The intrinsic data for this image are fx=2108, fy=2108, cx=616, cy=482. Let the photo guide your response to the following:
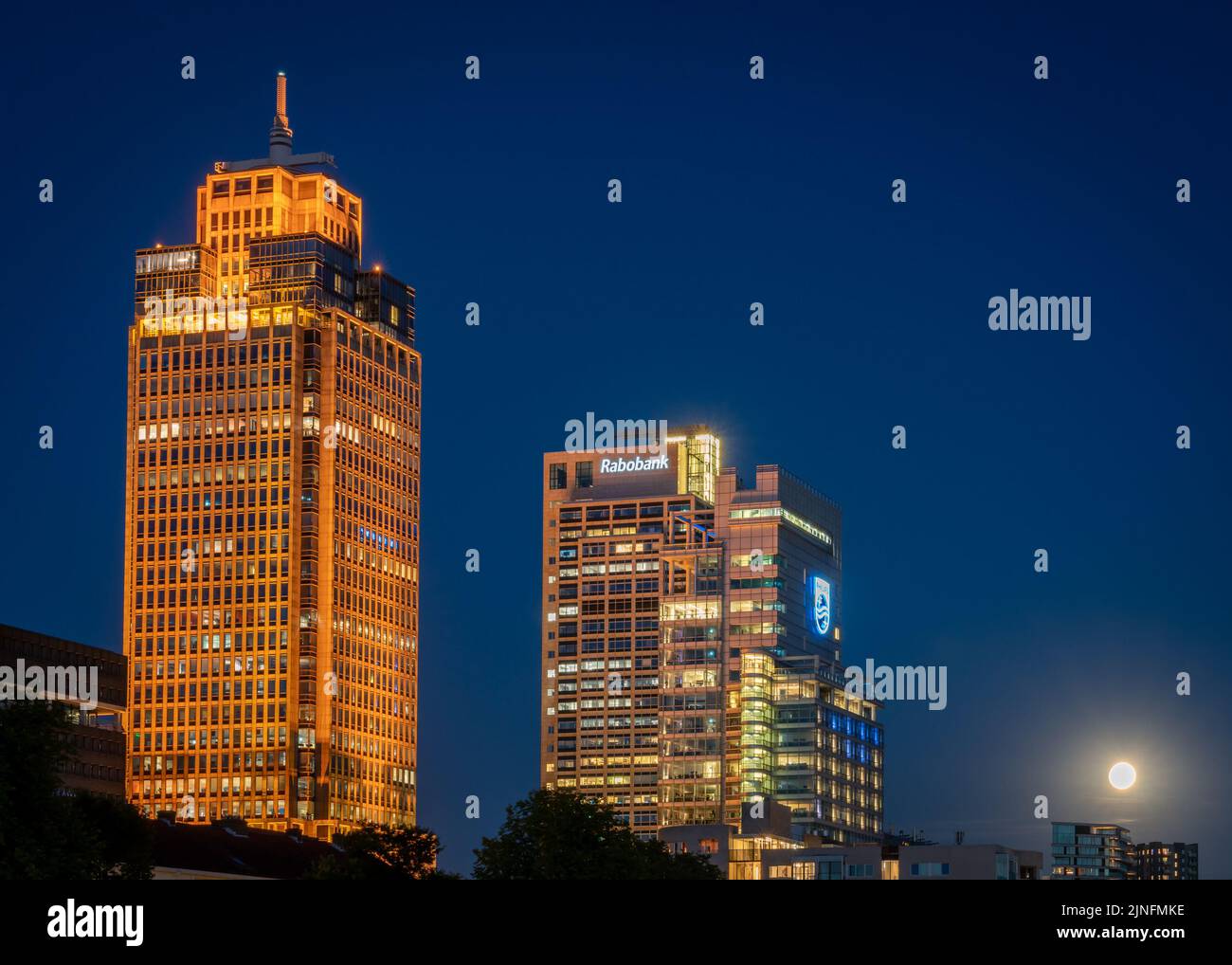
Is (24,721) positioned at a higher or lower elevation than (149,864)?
higher
